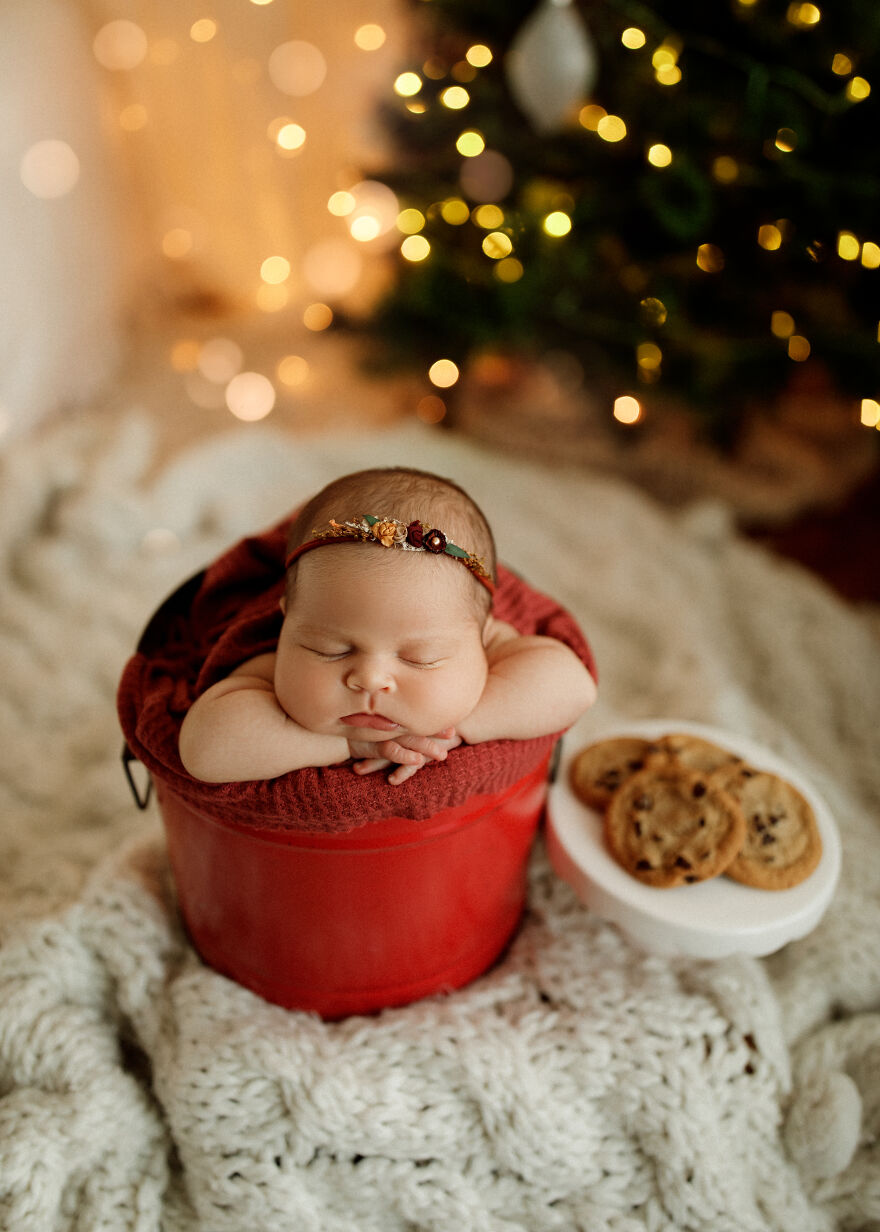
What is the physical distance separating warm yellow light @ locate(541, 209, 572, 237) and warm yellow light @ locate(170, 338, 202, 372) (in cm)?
91

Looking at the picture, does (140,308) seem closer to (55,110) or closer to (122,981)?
(55,110)

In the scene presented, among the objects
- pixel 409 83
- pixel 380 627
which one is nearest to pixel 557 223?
pixel 409 83

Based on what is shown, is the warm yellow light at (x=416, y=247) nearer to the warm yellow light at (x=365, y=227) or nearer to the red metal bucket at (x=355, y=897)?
the warm yellow light at (x=365, y=227)

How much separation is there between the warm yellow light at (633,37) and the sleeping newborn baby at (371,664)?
990 millimetres

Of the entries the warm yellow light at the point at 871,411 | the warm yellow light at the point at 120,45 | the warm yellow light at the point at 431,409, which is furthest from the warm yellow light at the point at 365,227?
the warm yellow light at the point at 871,411

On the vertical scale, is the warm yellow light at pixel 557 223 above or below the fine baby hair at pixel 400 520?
above

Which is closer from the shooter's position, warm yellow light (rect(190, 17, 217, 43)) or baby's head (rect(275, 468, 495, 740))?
baby's head (rect(275, 468, 495, 740))

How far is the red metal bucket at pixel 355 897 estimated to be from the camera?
2.48 ft

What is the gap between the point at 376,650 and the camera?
0.70m

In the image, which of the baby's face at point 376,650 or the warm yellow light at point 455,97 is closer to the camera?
the baby's face at point 376,650

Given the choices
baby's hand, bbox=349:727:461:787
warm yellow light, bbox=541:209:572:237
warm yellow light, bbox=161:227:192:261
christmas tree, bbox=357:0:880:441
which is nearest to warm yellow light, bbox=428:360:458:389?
christmas tree, bbox=357:0:880:441

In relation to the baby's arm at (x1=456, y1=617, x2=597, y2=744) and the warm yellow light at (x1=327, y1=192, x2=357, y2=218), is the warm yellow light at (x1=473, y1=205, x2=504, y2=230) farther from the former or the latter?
the baby's arm at (x1=456, y1=617, x2=597, y2=744)

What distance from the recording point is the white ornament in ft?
4.12

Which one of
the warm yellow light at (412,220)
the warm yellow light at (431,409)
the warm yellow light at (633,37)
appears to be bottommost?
the warm yellow light at (431,409)
